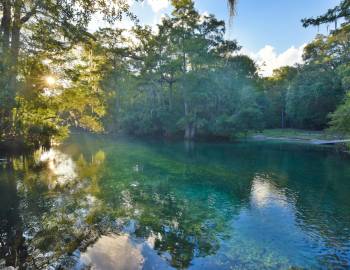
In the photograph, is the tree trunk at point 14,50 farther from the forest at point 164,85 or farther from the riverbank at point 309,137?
the riverbank at point 309,137

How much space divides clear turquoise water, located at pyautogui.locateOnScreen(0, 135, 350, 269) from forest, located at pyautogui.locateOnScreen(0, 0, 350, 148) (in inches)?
196

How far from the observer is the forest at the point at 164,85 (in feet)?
50.6

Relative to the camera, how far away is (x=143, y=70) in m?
39.2

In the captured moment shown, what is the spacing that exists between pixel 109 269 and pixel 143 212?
3.60 meters

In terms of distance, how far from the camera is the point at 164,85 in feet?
148

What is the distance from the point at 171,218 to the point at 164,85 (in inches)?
1495

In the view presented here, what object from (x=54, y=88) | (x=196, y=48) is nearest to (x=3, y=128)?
(x=54, y=88)

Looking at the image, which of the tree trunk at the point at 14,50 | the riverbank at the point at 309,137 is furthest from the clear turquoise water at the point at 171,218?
the riverbank at the point at 309,137

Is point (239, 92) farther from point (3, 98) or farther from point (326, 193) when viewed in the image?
point (3, 98)

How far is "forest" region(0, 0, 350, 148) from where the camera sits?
15416 mm

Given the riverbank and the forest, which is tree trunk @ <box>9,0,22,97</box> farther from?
the riverbank

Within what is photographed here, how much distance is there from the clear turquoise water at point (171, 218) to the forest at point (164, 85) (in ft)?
16.3

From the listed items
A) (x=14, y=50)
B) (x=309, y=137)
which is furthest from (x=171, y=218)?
(x=309, y=137)

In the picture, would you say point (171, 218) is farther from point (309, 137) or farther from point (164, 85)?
point (164, 85)
